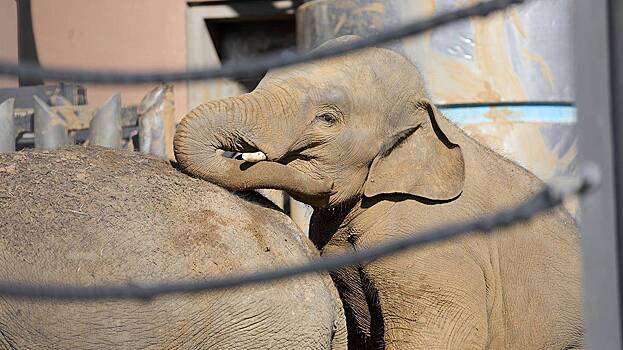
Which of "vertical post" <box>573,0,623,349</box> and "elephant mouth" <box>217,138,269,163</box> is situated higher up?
"vertical post" <box>573,0,623,349</box>

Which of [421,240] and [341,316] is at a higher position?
[421,240]

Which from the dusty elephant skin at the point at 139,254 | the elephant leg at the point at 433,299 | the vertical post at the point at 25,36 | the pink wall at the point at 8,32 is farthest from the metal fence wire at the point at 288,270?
the vertical post at the point at 25,36

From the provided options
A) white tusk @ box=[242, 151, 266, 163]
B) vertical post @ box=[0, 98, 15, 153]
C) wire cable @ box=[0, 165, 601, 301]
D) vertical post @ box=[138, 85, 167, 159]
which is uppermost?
wire cable @ box=[0, 165, 601, 301]

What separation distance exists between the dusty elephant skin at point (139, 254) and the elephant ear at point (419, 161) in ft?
1.75

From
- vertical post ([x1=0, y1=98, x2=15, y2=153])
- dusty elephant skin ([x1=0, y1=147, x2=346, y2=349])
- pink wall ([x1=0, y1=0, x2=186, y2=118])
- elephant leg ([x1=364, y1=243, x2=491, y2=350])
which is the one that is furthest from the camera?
pink wall ([x1=0, y1=0, x2=186, y2=118])

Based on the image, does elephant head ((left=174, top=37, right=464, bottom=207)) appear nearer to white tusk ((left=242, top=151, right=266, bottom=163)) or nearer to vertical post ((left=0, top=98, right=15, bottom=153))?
white tusk ((left=242, top=151, right=266, bottom=163))

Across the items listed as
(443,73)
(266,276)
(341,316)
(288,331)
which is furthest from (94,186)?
(443,73)

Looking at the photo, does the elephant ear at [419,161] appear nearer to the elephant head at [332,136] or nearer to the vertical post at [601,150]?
the elephant head at [332,136]

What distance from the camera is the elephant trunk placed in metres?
2.66

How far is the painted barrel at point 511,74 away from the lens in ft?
15.5

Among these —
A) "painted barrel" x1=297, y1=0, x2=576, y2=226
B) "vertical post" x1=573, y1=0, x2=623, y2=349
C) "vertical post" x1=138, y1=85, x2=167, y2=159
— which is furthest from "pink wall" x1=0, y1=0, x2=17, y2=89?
"vertical post" x1=573, y1=0, x2=623, y2=349

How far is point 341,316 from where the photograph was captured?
2.92m

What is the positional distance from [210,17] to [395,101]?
3.76m

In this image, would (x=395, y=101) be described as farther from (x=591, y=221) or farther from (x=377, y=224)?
(x=591, y=221)
